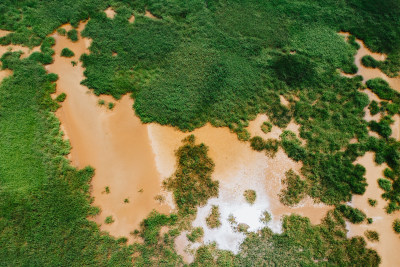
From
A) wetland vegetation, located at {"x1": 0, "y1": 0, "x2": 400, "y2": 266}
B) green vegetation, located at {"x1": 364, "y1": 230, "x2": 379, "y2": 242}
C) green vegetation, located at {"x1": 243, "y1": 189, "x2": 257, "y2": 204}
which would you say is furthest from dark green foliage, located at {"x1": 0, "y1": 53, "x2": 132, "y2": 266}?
green vegetation, located at {"x1": 364, "y1": 230, "x2": 379, "y2": 242}

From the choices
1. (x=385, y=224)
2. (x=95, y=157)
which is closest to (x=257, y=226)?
(x=385, y=224)

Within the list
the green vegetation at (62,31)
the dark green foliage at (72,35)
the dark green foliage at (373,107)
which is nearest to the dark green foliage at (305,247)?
the dark green foliage at (373,107)

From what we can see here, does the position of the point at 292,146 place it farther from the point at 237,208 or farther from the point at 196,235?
the point at 196,235

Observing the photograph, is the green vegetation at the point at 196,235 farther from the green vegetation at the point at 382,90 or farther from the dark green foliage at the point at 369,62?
the dark green foliage at the point at 369,62

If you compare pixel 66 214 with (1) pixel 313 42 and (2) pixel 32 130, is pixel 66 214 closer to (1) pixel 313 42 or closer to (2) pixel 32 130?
(2) pixel 32 130

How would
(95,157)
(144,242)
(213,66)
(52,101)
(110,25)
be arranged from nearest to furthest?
(144,242) < (95,157) < (52,101) < (213,66) < (110,25)

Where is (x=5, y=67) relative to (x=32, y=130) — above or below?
above
